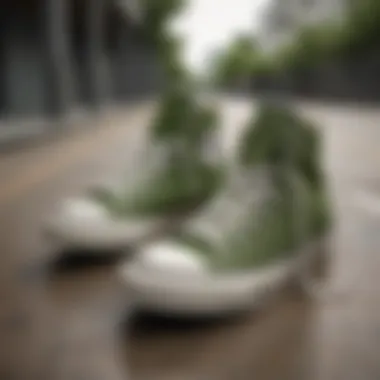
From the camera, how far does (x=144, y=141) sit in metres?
0.57

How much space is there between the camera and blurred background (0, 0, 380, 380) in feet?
1.31

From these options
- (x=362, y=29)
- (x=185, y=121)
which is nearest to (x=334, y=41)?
(x=362, y=29)

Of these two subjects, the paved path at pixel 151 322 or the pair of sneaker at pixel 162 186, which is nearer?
the paved path at pixel 151 322

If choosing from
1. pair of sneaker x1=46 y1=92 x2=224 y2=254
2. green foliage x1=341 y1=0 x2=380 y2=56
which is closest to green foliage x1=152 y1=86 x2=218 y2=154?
pair of sneaker x1=46 y1=92 x2=224 y2=254

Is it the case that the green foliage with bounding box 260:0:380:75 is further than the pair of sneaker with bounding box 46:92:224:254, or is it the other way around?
the pair of sneaker with bounding box 46:92:224:254

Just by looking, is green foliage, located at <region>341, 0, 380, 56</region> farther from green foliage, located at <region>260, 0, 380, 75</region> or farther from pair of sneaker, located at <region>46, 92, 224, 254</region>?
pair of sneaker, located at <region>46, 92, 224, 254</region>

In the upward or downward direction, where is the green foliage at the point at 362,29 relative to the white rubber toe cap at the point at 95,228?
upward

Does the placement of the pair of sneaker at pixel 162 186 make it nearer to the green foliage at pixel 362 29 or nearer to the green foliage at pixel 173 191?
the green foliage at pixel 173 191

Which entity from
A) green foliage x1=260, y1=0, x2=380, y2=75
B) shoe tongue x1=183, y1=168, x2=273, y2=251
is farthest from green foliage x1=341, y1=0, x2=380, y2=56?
shoe tongue x1=183, y1=168, x2=273, y2=251

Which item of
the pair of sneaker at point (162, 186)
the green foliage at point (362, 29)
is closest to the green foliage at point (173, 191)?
the pair of sneaker at point (162, 186)

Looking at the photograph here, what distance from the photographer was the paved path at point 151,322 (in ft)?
1.27

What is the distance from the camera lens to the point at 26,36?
617 millimetres

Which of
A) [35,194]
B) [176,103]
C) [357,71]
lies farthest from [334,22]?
[35,194]

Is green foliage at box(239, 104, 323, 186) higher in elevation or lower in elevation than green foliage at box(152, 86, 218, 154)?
lower
